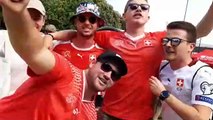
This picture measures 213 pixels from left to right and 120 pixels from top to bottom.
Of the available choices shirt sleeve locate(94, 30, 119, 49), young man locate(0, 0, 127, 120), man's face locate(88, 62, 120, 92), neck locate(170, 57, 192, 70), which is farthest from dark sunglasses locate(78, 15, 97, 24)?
man's face locate(88, 62, 120, 92)

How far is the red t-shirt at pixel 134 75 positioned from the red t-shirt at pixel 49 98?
1.59 m

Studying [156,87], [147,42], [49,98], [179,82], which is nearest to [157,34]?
[147,42]

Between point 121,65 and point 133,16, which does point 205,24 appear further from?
point 121,65

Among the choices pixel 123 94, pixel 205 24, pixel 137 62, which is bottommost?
pixel 123 94

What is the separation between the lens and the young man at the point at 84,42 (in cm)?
452

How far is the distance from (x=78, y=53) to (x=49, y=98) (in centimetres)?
193

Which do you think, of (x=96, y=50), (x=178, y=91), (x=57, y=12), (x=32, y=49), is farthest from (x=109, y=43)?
(x=57, y=12)

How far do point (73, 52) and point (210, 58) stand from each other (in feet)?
5.22

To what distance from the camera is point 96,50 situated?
15.0 feet

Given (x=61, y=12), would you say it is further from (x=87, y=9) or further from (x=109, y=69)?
(x=109, y=69)

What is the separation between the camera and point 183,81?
3918 mm

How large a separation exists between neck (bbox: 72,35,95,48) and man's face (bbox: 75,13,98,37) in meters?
0.04

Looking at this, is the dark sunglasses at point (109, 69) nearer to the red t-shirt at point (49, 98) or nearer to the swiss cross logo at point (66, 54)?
the red t-shirt at point (49, 98)

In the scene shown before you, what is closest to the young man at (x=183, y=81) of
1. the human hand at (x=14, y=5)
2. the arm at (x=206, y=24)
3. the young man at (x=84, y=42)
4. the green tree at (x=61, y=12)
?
the arm at (x=206, y=24)
